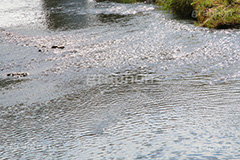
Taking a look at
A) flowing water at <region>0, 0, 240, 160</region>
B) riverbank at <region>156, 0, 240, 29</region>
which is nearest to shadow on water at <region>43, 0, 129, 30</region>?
flowing water at <region>0, 0, 240, 160</region>

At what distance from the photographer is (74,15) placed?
1526 centimetres

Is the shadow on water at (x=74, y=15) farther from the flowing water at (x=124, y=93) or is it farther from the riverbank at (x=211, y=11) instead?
the riverbank at (x=211, y=11)

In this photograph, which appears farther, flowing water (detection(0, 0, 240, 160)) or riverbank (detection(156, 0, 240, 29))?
riverbank (detection(156, 0, 240, 29))

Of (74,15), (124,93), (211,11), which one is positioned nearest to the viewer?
(124,93)

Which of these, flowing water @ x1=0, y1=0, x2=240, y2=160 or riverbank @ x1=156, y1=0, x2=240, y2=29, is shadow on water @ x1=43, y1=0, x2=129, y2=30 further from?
riverbank @ x1=156, y1=0, x2=240, y2=29

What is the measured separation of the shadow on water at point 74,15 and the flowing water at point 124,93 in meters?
1.38

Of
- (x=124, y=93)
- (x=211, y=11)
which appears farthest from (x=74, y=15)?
(x=124, y=93)

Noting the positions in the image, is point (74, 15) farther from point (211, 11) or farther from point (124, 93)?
point (124, 93)

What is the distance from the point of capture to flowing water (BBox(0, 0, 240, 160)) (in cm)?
396

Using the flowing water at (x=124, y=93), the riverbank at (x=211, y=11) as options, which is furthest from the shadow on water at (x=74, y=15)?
the riverbank at (x=211, y=11)

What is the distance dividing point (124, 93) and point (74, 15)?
1026cm

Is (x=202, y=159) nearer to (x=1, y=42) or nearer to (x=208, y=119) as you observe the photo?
(x=208, y=119)

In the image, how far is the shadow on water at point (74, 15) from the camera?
13078 mm

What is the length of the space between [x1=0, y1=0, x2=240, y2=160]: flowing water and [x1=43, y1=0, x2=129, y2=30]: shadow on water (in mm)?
1378
